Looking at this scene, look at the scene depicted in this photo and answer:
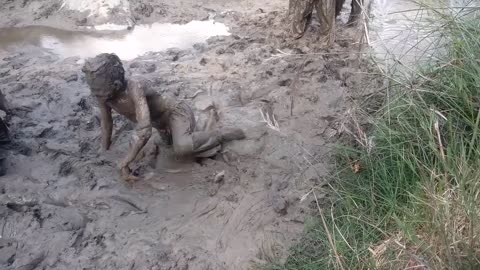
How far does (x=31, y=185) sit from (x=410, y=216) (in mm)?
2967

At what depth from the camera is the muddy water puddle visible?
675cm

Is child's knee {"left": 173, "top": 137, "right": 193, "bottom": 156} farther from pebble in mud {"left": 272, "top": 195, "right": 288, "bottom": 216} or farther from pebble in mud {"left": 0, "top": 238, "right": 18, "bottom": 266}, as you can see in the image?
pebble in mud {"left": 0, "top": 238, "right": 18, "bottom": 266}

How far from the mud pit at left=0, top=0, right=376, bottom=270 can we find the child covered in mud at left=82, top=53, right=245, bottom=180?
0.16 m

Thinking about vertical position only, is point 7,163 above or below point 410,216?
below

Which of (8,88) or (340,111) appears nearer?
(340,111)

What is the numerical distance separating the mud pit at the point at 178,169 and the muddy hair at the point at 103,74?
81cm

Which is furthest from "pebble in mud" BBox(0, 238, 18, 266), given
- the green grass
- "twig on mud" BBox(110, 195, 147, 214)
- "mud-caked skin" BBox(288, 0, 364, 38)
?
"mud-caked skin" BBox(288, 0, 364, 38)

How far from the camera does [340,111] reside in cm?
478

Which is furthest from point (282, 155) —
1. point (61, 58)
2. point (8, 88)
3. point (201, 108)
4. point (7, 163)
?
point (61, 58)

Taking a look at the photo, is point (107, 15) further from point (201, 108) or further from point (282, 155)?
point (282, 155)

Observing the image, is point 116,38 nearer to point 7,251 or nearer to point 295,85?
point 295,85

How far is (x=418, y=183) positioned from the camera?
2.80m

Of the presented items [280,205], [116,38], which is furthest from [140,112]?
[116,38]

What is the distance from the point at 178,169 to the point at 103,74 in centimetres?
106
